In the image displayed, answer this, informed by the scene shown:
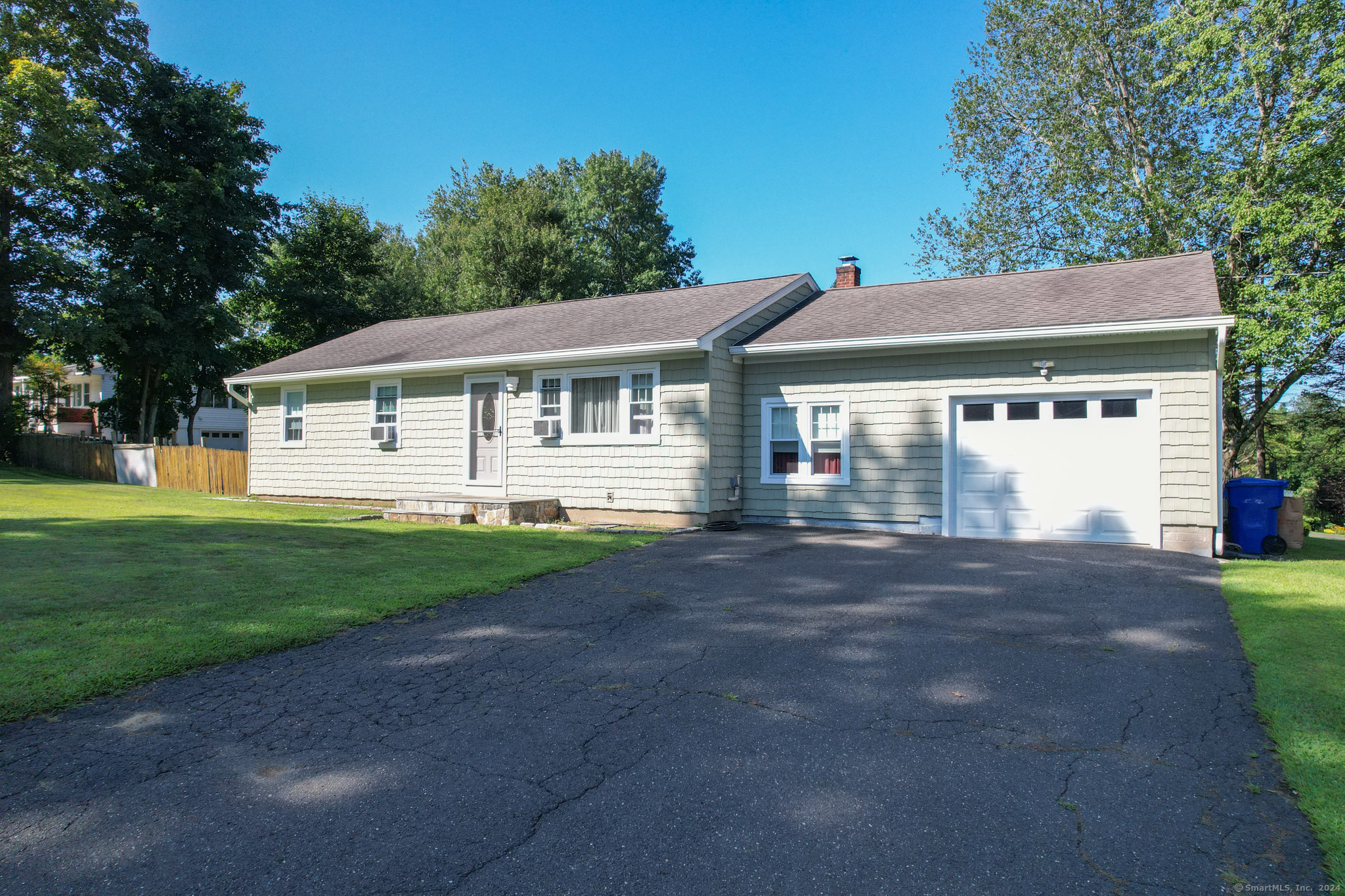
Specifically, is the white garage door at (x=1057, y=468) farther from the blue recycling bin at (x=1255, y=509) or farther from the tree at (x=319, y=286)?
the tree at (x=319, y=286)

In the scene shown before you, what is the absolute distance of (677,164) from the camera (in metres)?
40.7

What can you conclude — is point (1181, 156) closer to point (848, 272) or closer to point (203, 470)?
point (848, 272)

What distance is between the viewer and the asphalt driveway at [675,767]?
7.98 ft

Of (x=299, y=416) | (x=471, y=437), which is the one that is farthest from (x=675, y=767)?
(x=299, y=416)

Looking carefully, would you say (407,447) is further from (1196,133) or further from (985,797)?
(1196,133)

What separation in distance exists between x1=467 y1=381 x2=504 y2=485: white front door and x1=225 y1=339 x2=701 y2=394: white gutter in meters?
0.57

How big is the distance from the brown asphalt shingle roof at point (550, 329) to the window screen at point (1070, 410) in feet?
16.6

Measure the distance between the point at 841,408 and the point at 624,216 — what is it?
30.8 meters

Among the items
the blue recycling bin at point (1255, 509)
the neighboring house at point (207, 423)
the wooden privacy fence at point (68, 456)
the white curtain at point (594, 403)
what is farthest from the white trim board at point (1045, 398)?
the neighboring house at point (207, 423)

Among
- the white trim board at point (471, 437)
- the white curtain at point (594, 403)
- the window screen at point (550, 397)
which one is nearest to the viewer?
the white curtain at point (594, 403)

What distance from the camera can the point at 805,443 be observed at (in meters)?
11.9

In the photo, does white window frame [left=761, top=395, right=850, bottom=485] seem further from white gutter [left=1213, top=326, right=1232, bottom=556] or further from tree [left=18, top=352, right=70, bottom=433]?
tree [left=18, top=352, right=70, bottom=433]

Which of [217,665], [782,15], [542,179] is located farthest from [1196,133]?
Result: [542,179]

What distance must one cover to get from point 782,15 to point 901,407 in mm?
16554
